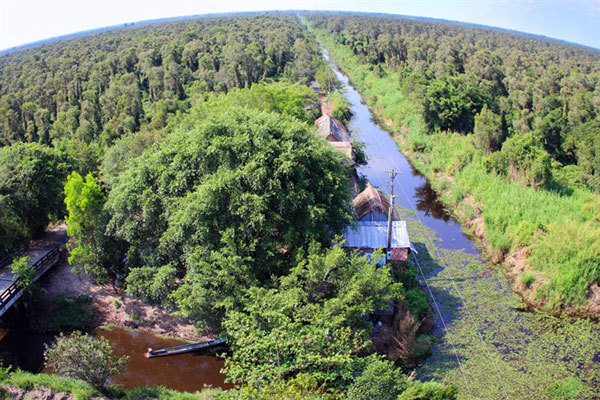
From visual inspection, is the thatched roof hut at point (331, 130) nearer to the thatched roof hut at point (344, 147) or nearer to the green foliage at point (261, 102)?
the green foliage at point (261, 102)

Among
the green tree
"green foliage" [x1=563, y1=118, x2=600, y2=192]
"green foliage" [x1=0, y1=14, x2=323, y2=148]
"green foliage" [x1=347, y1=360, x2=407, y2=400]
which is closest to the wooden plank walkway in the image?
"green foliage" [x1=0, y1=14, x2=323, y2=148]

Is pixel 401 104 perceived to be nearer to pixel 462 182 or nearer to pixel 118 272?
pixel 462 182

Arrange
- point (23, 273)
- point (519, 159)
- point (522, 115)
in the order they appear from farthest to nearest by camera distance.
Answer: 1. point (522, 115)
2. point (519, 159)
3. point (23, 273)

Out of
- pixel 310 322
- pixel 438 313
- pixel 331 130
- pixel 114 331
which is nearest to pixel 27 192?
pixel 114 331

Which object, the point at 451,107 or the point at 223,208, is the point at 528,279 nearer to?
the point at 223,208

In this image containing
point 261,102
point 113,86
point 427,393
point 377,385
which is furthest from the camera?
point 113,86

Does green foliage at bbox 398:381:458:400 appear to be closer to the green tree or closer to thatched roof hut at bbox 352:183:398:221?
thatched roof hut at bbox 352:183:398:221

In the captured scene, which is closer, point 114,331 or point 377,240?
point 114,331
